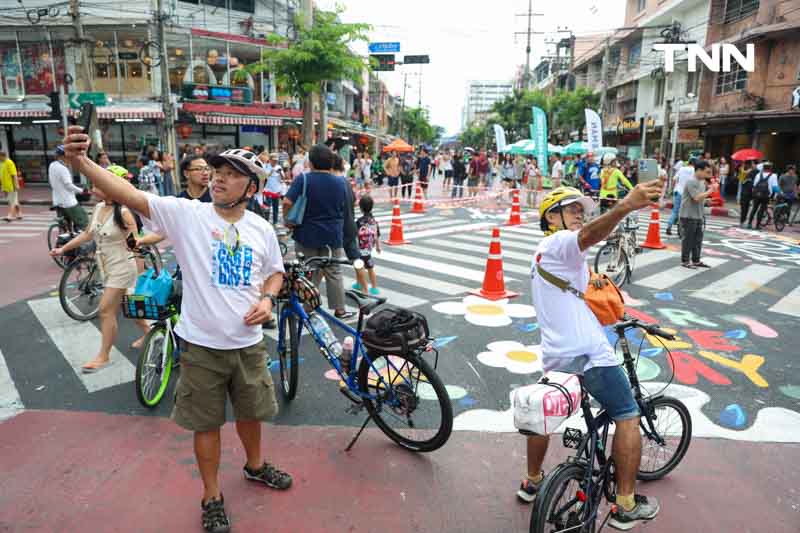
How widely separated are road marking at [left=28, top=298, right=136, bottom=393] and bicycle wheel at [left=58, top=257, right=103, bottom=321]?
0.15 meters

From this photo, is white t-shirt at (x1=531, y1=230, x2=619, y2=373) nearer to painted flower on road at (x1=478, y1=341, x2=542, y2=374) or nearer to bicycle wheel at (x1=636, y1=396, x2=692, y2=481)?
bicycle wheel at (x1=636, y1=396, x2=692, y2=481)

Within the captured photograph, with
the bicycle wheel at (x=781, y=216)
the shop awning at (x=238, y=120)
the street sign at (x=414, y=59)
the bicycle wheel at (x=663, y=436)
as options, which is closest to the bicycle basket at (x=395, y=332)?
the bicycle wheel at (x=663, y=436)

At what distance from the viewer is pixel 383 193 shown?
77.0 ft

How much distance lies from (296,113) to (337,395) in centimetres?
2554

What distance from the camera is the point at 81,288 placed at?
6102mm

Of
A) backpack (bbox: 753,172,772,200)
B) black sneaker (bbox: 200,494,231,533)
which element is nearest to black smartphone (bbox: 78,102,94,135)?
black sneaker (bbox: 200,494,231,533)

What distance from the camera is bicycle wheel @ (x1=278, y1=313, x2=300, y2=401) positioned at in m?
4.01

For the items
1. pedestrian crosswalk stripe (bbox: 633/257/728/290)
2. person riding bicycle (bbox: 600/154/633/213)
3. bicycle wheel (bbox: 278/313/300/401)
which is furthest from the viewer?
person riding bicycle (bbox: 600/154/633/213)

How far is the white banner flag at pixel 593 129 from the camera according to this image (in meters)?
19.2

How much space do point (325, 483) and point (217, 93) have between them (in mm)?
25617

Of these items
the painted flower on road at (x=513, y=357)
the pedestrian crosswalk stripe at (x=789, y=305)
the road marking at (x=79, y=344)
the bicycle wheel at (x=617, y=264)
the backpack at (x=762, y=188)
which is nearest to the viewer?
the road marking at (x=79, y=344)

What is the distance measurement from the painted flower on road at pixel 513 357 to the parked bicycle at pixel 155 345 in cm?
279

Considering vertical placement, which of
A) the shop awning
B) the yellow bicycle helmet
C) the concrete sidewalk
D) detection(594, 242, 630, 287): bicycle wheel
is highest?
the shop awning

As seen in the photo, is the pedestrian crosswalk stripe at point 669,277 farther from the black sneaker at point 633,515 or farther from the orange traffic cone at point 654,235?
the black sneaker at point 633,515
